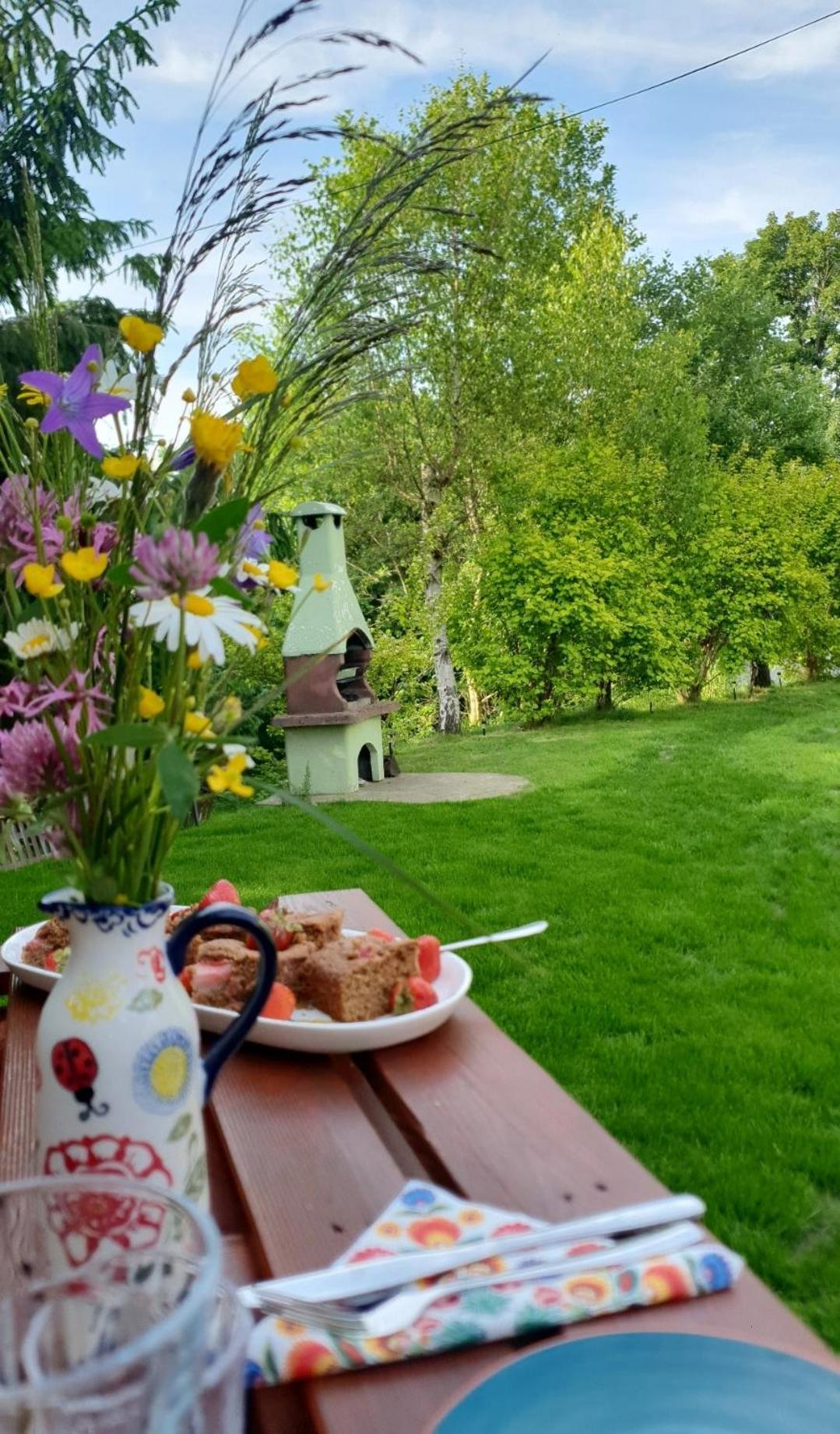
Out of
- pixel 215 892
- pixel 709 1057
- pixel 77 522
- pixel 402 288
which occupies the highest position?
pixel 402 288

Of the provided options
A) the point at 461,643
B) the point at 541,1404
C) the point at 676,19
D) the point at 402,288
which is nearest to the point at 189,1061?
the point at 541,1404

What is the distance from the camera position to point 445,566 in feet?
35.2

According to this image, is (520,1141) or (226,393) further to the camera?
(520,1141)

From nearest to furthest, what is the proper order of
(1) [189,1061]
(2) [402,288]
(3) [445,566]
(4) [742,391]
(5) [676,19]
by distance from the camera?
(1) [189,1061] < (2) [402,288] < (5) [676,19] < (3) [445,566] < (4) [742,391]

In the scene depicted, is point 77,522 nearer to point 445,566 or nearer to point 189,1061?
point 189,1061

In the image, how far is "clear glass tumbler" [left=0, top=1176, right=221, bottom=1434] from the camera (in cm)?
37

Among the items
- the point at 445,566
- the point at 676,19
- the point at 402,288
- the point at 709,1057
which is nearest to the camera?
the point at 402,288

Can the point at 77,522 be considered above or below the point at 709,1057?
above

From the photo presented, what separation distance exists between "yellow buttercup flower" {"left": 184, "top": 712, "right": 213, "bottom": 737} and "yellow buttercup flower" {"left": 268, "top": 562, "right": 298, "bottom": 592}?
0.12 meters

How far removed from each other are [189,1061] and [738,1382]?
409mm

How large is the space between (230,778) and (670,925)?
130 inches

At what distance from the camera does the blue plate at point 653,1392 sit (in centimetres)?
64

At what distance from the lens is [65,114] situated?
5.89m

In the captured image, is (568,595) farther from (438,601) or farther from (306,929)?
(306,929)
